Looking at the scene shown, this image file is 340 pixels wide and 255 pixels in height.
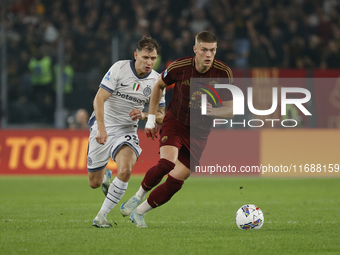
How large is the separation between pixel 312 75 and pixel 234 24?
10.9ft

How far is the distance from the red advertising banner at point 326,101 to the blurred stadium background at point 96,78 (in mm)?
24

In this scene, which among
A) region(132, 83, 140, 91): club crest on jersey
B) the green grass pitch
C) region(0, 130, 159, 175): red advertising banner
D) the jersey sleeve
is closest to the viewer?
the green grass pitch

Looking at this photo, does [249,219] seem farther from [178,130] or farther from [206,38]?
[206,38]

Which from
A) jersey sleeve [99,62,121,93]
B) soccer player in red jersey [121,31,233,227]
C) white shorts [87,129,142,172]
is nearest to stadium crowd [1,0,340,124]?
white shorts [87,129,142,172]

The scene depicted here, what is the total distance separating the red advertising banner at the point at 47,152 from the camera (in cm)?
1571

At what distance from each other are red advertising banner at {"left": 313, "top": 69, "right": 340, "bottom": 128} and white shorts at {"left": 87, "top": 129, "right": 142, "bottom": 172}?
8.17 m

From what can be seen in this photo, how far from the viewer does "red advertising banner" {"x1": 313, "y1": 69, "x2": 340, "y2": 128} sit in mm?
15391

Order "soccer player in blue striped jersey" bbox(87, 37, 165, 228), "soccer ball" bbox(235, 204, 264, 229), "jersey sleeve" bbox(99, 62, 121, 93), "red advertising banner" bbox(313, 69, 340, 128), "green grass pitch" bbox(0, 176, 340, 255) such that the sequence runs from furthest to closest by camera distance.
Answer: "red advertising banner" bbox(313, 69, 340, 128) < "jersey sleeve" bbox(99, 62, 121, 93) < "soccer player in blue striped jersey" bbox(87, 37, 165, 228) < "soccer ball" bbox(235, 204, 264, 229) < "green grass pitch" bbox(0, 176, 340, 255)

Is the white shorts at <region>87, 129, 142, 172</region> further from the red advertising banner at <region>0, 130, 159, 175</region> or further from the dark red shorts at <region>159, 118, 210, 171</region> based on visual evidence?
the red advertising banner at <region>0, 130, 159, 175</region>

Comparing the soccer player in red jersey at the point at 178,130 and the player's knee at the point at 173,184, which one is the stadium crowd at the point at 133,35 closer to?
the soccer player in red jersey at the point at 178,130

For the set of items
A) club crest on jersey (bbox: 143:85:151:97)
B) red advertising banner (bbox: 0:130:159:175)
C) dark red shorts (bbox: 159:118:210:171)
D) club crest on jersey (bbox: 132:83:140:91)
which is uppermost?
club crest on jersey (bbox: 132:83:140:91)

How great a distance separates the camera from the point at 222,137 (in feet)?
51.8

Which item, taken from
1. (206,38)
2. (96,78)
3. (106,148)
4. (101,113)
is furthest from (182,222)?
(96,78)

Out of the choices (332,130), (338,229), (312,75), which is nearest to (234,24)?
(312,75)
